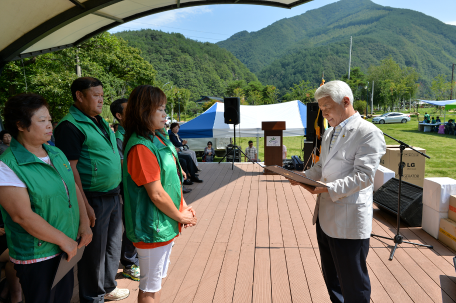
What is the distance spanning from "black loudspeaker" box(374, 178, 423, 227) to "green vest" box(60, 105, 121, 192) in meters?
3.39

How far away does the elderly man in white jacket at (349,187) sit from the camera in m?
1.53

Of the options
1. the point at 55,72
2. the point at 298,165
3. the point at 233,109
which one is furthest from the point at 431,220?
the point at 55,72

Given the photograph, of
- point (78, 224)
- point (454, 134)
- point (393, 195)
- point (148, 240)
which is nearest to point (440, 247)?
point (393, 195)

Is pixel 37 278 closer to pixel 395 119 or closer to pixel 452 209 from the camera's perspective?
pixel 452 209

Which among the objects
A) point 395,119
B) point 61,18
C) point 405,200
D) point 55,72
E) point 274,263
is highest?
point 55,72

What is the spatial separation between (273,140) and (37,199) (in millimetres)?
6166

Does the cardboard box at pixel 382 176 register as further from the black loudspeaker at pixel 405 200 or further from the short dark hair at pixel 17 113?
the short dark hair at pixel 17 113

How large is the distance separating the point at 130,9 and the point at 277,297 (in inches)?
178

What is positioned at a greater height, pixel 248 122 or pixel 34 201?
pixel 248 122

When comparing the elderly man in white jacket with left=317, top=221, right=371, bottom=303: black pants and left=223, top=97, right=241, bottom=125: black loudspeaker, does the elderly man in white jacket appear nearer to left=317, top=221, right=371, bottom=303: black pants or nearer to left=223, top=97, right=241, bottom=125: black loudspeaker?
left=317, top=221, right=371, bottom=303: black pants

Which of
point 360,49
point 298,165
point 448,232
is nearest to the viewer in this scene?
point 448,232

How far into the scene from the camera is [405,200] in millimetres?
3771

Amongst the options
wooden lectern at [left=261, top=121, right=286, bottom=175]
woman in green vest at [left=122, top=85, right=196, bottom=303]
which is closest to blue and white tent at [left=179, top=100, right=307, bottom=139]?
wooden lectern at [left=261, top=121, right=286, bottom=175]

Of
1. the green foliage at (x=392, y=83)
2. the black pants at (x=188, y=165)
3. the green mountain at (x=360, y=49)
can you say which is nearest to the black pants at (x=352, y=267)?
the black pants at (x=188, y=165)
